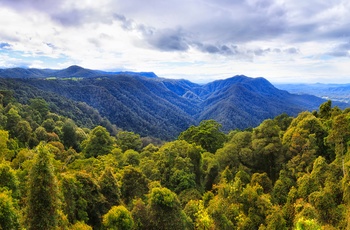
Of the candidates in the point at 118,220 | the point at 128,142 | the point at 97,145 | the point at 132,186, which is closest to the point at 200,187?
the point at 132,186

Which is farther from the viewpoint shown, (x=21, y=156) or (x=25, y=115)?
(x=25, y=115)

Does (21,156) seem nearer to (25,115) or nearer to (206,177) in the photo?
(206,177)

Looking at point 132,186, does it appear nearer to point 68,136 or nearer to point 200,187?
point 200,187

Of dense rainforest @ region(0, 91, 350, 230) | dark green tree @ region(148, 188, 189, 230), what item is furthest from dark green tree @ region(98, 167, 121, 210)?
dark green tree @ region(148, 188, 189, 230)


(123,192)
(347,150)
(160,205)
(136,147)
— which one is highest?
(347,150)

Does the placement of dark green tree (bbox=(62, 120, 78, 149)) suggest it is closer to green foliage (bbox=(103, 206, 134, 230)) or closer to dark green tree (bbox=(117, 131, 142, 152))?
dark green tree (bbox=(117, 131, 142, 152))

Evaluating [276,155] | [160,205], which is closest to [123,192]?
[160,205]
